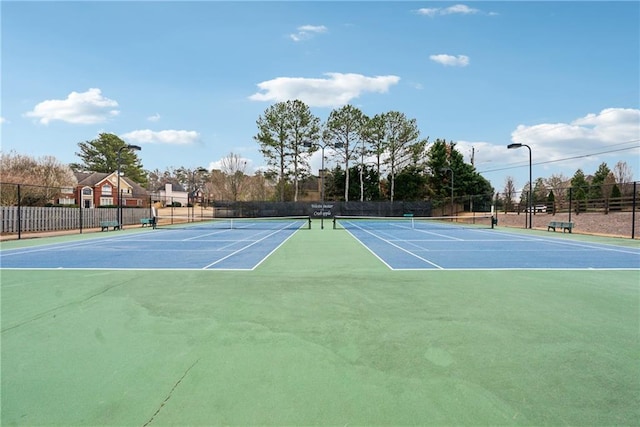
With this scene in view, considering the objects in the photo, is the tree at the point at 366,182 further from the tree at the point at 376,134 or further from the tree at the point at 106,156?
the tree at the point at 106,156

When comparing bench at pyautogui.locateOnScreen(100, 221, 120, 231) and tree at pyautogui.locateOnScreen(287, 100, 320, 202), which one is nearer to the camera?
bench at pyautogui.locateOnScreen(100, 221, 120, 231)

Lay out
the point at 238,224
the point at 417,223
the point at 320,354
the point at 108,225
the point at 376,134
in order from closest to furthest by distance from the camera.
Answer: the point at 320,354 < the point at 108,225 < the point at 238,224 < the point at 417,223 < the point at 376,134

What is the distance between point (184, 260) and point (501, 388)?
9.06 m

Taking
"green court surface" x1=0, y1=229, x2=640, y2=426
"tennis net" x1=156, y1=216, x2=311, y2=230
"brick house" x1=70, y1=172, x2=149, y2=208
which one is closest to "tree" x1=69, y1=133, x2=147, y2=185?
"brick house" x1=70, y1=172, x2=149, y2=208

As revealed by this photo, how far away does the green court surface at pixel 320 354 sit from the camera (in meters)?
2.72

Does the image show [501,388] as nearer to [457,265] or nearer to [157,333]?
[157,333]

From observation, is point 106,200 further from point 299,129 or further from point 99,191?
point 299,129

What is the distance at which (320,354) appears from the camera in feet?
12.2

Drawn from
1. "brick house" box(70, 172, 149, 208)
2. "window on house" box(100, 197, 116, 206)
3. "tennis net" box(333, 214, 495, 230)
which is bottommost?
"tennis net" box(333, 214, 495, 230)

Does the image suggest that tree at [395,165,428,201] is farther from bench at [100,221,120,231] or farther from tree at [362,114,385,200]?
bench at [100,221,120,231]

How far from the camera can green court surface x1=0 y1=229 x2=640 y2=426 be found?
8.91 feet

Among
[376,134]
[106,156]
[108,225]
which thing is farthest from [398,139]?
[106,156]

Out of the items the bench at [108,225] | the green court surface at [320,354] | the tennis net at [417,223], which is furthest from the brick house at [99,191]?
the green court surface at [320,354]

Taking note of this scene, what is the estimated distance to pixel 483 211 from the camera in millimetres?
49281
